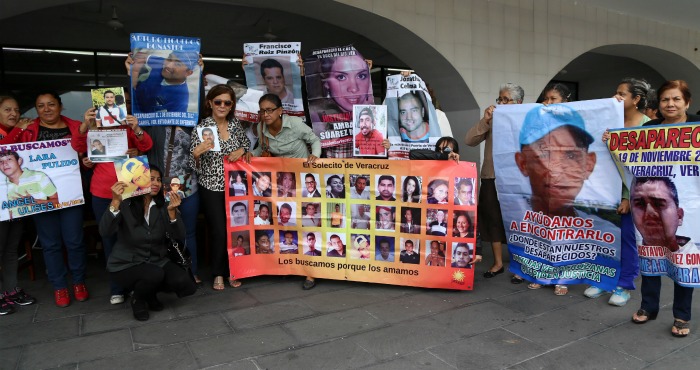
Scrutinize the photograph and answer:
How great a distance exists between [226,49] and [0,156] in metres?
7.13

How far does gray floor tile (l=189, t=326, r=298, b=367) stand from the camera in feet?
9.71

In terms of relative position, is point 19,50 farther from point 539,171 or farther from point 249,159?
point 539,171

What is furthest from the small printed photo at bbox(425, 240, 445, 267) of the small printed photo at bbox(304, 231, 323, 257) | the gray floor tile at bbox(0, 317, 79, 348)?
the gray floor tile at bbox(0, 317, 79, 348)

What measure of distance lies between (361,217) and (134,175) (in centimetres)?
189

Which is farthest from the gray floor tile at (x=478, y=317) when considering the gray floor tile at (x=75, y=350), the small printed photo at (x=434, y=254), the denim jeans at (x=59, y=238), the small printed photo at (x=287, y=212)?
the denim jeans at (x=59, y=238)

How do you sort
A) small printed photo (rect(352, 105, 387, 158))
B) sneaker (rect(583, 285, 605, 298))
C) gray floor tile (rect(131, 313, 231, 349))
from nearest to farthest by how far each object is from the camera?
gray floor tile (rect(131, 313, 231, 349)), sneaker (rect(583, 285, 605, 298)), small printed photo (rect(352, 105, 387, 158))

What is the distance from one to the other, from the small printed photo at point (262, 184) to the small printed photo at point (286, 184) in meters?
0.08

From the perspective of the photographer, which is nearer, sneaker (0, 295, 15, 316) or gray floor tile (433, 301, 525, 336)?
gray floor tile (433, 301, 525, 336)

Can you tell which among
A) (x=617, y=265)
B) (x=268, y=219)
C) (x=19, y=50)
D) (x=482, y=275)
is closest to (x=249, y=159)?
(x=268, y=219)

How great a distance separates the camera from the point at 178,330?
11.1 ft

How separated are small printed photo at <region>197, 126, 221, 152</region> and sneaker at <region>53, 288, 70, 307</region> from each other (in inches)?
67.3

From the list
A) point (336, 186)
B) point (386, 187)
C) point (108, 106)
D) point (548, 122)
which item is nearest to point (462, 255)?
point (386, 187)

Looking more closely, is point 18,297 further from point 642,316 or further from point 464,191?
point 642,316

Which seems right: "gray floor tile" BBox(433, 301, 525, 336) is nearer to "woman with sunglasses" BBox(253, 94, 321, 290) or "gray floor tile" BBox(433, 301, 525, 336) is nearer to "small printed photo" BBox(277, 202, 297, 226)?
"woman with sunglasses" BBox(253, 94, 321, 290)
